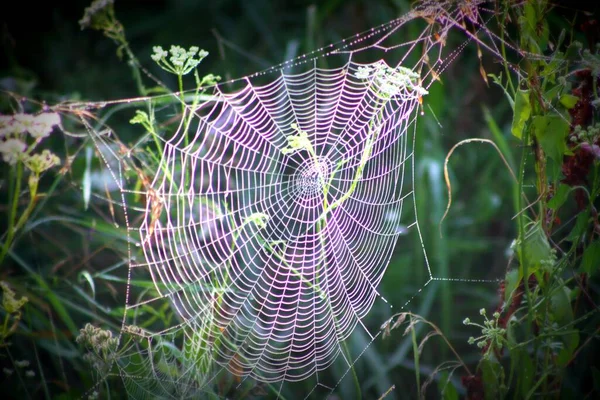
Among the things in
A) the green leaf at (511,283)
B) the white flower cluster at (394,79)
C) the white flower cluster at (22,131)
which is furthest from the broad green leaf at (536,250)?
the white flower cluster at (22,131)

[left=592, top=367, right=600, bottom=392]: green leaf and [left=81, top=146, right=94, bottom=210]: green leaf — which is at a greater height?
[left=81, top=146, right=94, bottom=210]: green leaf

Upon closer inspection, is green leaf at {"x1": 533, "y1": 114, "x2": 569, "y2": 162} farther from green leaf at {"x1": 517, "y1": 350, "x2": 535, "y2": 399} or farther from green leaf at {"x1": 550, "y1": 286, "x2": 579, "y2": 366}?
Answer: green leaf at {"x1": 517, "y1": 350, "x2": 535, "y2": 399}

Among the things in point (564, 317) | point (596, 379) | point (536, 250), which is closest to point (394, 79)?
point (536, 250)

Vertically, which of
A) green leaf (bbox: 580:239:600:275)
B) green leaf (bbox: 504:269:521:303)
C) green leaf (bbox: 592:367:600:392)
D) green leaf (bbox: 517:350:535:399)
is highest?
green leaf (bbox: 580:239:600:275)

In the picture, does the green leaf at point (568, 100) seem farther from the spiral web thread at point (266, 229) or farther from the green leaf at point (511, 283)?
the green leaf at point (511, 283)

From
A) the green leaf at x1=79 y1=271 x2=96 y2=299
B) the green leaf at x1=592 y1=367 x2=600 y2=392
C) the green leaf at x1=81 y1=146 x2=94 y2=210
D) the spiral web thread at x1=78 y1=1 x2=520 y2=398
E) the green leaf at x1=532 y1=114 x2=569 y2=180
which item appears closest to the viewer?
the green leaf at x1=532 y1=114 x2=569 y2=180

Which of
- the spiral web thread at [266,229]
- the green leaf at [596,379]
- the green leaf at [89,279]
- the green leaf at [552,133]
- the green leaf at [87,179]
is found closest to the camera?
the green leaf at [552,133]

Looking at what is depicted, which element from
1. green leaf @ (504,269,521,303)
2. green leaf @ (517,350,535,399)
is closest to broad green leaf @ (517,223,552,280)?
green leaf @ (504,269,521,303)
